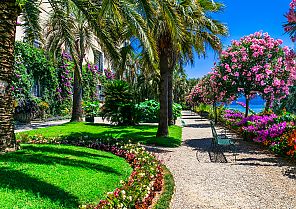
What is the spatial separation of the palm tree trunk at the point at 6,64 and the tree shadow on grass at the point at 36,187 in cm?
189

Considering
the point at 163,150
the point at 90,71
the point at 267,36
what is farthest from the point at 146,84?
the point at 163,150

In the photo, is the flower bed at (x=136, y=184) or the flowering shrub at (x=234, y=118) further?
the flowering shrub at (x=234, y=118)

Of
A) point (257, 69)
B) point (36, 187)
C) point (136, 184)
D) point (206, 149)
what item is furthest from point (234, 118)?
point (36, 187)

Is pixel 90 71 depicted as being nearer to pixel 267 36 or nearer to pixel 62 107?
pixel 62 107

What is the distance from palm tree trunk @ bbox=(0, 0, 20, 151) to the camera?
6.82m

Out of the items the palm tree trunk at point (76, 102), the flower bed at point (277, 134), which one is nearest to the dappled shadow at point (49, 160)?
the flower bed at point (277, 134)

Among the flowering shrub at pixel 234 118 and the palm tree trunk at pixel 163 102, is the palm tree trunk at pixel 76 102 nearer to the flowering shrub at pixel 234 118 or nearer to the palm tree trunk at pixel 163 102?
the palm tree trunk at pixel 163 102

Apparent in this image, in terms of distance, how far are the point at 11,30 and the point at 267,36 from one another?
38.6ft

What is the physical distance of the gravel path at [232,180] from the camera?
513 centimetres

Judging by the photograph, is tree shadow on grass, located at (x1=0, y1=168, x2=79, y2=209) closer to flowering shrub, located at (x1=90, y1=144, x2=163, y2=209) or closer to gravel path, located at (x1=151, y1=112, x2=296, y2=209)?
flowering shrub, located at (x1=90, y1=144, x2=163, y2=209)

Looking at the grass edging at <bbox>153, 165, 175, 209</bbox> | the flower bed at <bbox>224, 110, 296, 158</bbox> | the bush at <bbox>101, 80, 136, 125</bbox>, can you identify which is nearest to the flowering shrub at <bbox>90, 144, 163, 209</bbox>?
the grass edging at <bbox>153, 165, 175, 209</bbox>

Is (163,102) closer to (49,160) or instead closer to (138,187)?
(49,160)

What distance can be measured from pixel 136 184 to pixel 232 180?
2.61 m

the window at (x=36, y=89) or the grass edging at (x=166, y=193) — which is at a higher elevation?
the window at (x=36, y=89)
